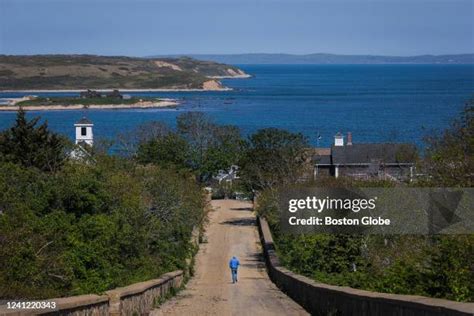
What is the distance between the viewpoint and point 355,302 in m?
15.1

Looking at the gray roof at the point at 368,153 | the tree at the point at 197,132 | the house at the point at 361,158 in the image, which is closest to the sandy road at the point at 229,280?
the house at the point at 361,158

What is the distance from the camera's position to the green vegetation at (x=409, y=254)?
1451 cm

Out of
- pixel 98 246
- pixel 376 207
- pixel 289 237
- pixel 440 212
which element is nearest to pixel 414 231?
pixel 440 212

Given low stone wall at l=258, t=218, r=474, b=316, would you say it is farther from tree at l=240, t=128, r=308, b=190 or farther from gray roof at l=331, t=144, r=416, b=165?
gray roof at l=331, t=144, r=416, b=165

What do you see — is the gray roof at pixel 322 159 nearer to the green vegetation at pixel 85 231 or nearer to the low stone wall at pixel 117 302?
the green vegetation at pixel 85 231

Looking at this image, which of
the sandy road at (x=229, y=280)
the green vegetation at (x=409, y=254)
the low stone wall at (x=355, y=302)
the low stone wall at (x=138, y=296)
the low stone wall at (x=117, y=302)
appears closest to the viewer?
the low stone wall at (x=355, y=302)

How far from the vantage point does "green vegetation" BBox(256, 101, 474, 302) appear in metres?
14.5

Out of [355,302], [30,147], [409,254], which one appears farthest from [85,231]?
[30,147]

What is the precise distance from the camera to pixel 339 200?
27.6m

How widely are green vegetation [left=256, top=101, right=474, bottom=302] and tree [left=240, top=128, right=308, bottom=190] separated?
45.2 ft

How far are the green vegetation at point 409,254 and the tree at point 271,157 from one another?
13.8m

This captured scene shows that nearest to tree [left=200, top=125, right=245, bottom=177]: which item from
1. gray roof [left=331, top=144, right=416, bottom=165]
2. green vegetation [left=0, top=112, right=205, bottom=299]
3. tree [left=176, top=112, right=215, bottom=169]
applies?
tree [left=176, top=112, right=215, bottom=169]

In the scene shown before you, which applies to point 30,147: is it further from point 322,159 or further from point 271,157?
point 322,159

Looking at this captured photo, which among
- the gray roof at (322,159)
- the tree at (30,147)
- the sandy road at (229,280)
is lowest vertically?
the sandy road at (229,280)
